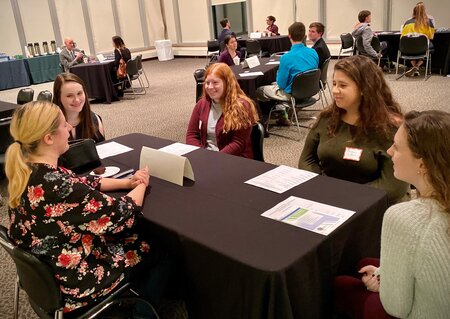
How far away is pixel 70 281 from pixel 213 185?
0.72 metres

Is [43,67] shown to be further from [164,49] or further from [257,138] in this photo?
[257,138]

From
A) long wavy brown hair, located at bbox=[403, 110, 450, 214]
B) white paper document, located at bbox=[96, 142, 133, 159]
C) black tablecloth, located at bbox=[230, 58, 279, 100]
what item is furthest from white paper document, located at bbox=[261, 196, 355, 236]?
black tablecloth, located at bbox=[230, 58, 279, 100]

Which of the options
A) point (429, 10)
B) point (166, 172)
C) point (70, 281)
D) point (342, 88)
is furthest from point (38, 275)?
point (429, 10)

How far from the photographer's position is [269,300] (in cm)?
126

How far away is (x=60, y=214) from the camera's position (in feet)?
4.76

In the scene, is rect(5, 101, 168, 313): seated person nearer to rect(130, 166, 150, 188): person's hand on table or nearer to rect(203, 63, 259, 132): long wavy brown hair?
rect(130, 166, 150, 188): person's hand on table

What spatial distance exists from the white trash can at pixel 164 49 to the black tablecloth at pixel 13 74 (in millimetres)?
4442

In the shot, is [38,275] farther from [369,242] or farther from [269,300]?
[369,242]

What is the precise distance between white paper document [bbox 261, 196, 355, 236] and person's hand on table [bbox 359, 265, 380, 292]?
19 cm

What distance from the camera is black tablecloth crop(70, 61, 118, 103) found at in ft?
24.1

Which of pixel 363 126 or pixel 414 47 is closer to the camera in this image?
pixel 363 126

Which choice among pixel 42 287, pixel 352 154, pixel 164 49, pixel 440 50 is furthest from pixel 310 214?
pixel 164 49

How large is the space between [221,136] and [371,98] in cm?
102

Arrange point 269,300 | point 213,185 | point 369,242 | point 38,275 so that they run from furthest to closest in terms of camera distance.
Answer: point 213,185 < point 369,242 < point 38,275 < point 269,300
